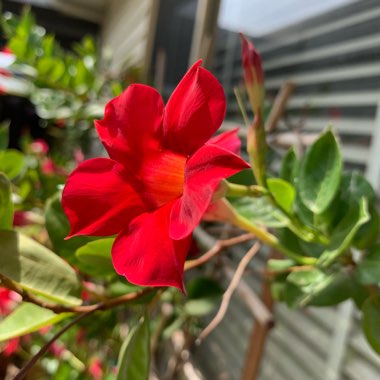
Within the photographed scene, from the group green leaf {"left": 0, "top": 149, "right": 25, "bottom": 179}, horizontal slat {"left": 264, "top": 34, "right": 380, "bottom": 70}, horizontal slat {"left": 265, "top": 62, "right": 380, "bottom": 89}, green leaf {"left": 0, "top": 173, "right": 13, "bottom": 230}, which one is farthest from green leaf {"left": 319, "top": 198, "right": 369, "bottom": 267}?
horizontal slat {"left": 264, "top": 34, "right": 380, "bottom": 70}

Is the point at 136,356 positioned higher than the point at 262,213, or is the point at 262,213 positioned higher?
the point at 262,213

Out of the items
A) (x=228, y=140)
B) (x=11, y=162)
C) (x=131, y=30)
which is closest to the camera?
(x=228, y=140)

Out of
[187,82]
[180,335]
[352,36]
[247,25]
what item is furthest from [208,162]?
[247,25]

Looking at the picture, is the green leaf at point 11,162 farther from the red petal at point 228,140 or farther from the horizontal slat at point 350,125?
the horizontal slat at point 350,125

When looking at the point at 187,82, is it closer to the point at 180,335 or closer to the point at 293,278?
the point at 293,278

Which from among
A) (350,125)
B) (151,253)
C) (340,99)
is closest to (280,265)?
(151,253)

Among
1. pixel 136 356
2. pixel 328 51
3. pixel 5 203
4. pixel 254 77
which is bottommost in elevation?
pixel 136 356

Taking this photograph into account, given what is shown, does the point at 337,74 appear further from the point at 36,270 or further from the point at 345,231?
the point at 36,270
